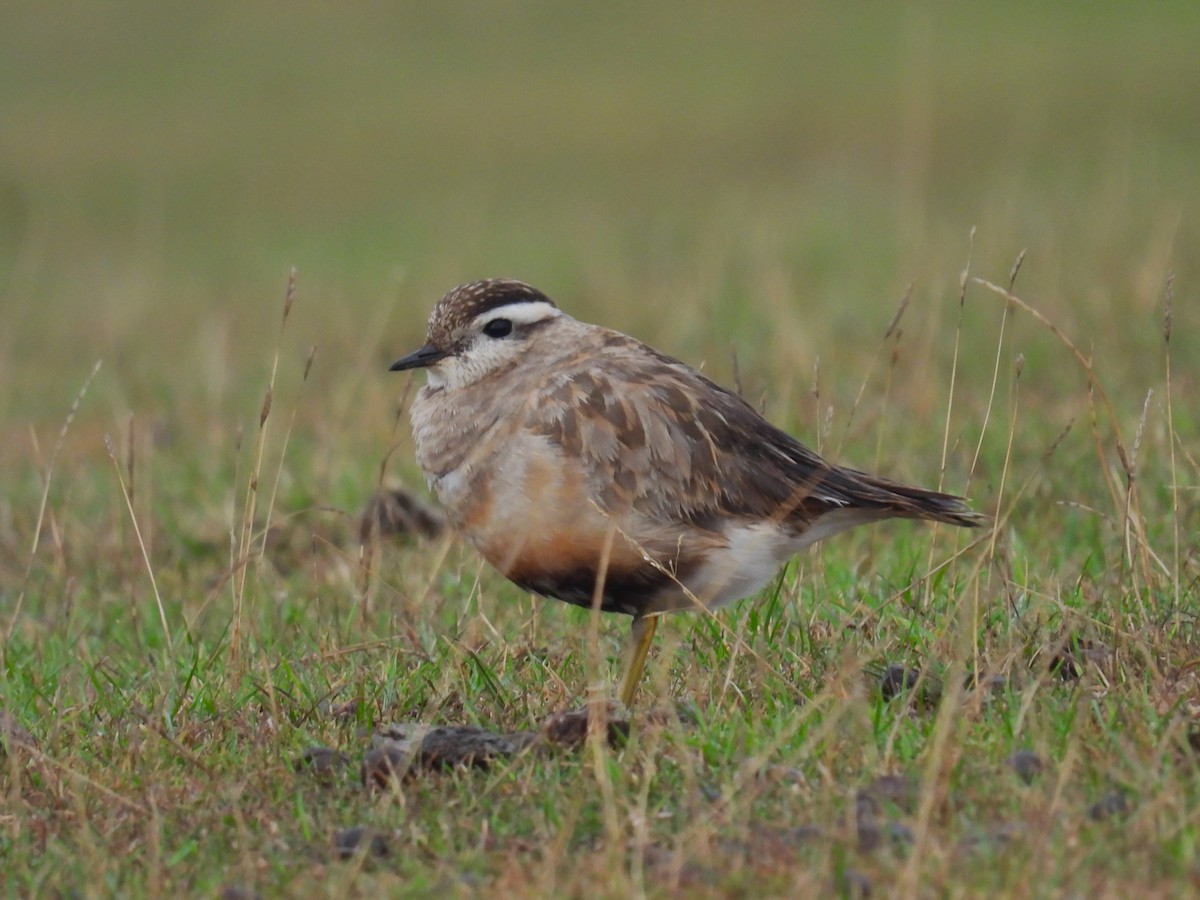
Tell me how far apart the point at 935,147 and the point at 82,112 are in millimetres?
16942

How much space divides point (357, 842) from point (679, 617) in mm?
2435

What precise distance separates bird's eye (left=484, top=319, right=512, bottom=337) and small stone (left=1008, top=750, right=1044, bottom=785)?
2751mm

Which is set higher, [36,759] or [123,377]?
[36,759]

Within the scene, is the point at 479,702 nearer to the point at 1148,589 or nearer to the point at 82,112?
the point at 1148,589

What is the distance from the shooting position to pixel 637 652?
566 centimetres

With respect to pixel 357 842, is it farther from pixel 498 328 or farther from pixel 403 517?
pixel 403 517

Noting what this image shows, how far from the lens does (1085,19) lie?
101 feet

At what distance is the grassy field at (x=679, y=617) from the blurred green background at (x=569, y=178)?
0.12m

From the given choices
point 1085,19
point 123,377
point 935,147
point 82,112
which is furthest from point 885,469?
point 82,112

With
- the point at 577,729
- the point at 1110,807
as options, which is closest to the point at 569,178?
the point at 577,729

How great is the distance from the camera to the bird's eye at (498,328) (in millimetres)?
6309

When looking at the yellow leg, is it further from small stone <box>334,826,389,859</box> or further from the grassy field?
small stone <box>334,826,389,859</box>

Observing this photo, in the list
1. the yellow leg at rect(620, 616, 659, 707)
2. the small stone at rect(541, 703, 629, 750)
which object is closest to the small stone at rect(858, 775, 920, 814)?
the small stone at rect(541, 703, 629, 750)

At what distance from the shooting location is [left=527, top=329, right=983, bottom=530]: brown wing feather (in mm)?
5594
